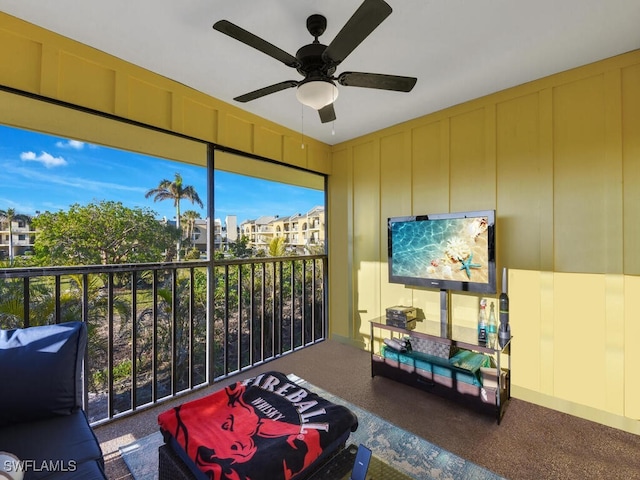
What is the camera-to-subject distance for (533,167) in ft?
8.09

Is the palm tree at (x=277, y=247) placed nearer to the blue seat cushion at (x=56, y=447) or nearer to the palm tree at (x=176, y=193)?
the palm tree at (x=176, y=193)

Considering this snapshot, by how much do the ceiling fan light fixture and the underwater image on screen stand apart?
5.33 feet

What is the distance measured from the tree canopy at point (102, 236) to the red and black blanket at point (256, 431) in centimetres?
133

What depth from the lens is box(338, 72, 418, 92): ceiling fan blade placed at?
1661 millimetres

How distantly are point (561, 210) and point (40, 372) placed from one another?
344 cm

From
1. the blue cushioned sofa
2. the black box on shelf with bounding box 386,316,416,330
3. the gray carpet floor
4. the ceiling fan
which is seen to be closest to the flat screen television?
the black box on shelf with bounding box 386,316,416,330

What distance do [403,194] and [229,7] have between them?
2.28 metres

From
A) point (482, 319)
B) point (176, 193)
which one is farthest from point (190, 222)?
point (482, 319)

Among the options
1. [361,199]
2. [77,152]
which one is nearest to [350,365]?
[361,199]

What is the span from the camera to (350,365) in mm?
3164

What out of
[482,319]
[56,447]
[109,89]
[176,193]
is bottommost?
[56,447]

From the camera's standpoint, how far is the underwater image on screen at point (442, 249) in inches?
99.7

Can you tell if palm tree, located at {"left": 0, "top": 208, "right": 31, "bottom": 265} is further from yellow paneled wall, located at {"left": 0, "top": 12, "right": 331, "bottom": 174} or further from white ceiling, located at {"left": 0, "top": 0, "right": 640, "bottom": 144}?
white ceiling, located at {"left": 0, "top": 0, "right": 640, "bottom": 144}

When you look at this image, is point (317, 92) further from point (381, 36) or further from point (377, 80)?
point (381, 36)
